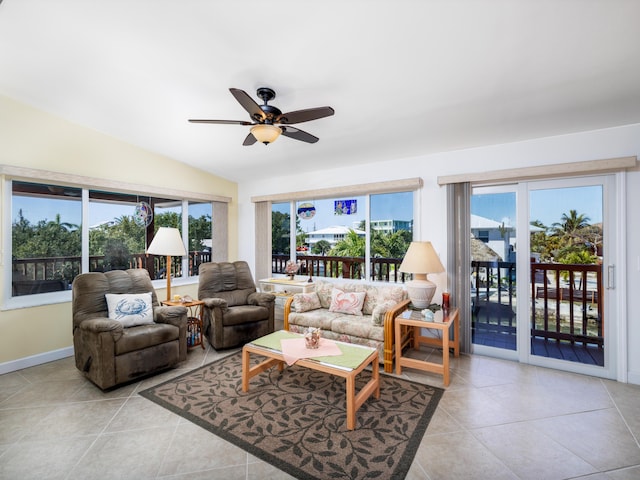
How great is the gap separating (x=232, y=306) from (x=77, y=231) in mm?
2132

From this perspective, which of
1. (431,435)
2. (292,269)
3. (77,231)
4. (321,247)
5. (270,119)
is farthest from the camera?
(321,247)

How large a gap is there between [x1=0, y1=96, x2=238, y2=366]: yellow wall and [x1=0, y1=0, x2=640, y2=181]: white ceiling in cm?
21

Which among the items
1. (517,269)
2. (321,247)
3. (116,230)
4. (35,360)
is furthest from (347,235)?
(35,360)

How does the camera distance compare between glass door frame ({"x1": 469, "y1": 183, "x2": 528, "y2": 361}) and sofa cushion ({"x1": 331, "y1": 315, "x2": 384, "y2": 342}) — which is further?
glass door frame ({"x1": 469, "y1": 183, "x2": 528, "y2": 361})

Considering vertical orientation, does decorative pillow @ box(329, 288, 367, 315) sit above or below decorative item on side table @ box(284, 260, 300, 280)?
below

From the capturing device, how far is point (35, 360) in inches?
131

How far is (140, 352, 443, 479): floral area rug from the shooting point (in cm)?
188

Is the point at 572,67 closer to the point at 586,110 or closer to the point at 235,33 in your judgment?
the point at 586,110

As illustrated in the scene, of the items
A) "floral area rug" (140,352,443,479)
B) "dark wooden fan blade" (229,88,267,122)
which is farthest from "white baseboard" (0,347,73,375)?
"dark wooden fan blade" (229,88,267,122)

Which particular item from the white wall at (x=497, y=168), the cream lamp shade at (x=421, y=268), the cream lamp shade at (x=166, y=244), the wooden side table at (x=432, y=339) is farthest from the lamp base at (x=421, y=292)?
the cream lamp shade at (x=166, y=244)

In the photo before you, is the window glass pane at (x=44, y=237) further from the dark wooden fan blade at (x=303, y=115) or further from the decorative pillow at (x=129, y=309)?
the dark wooden fan blade at (x=303, y=115)

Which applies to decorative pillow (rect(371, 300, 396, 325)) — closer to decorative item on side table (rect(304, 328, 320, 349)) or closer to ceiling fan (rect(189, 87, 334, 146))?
decorative item on side table (rect(304, 328, 320, 349))

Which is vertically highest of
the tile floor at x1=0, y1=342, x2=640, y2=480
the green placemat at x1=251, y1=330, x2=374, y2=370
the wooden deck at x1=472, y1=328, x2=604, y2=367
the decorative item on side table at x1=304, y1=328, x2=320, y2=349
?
the decorative item on side table at x1=304, y1=328, x2=320, y2=349

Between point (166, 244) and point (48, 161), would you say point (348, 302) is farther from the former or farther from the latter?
point (48, 161)
